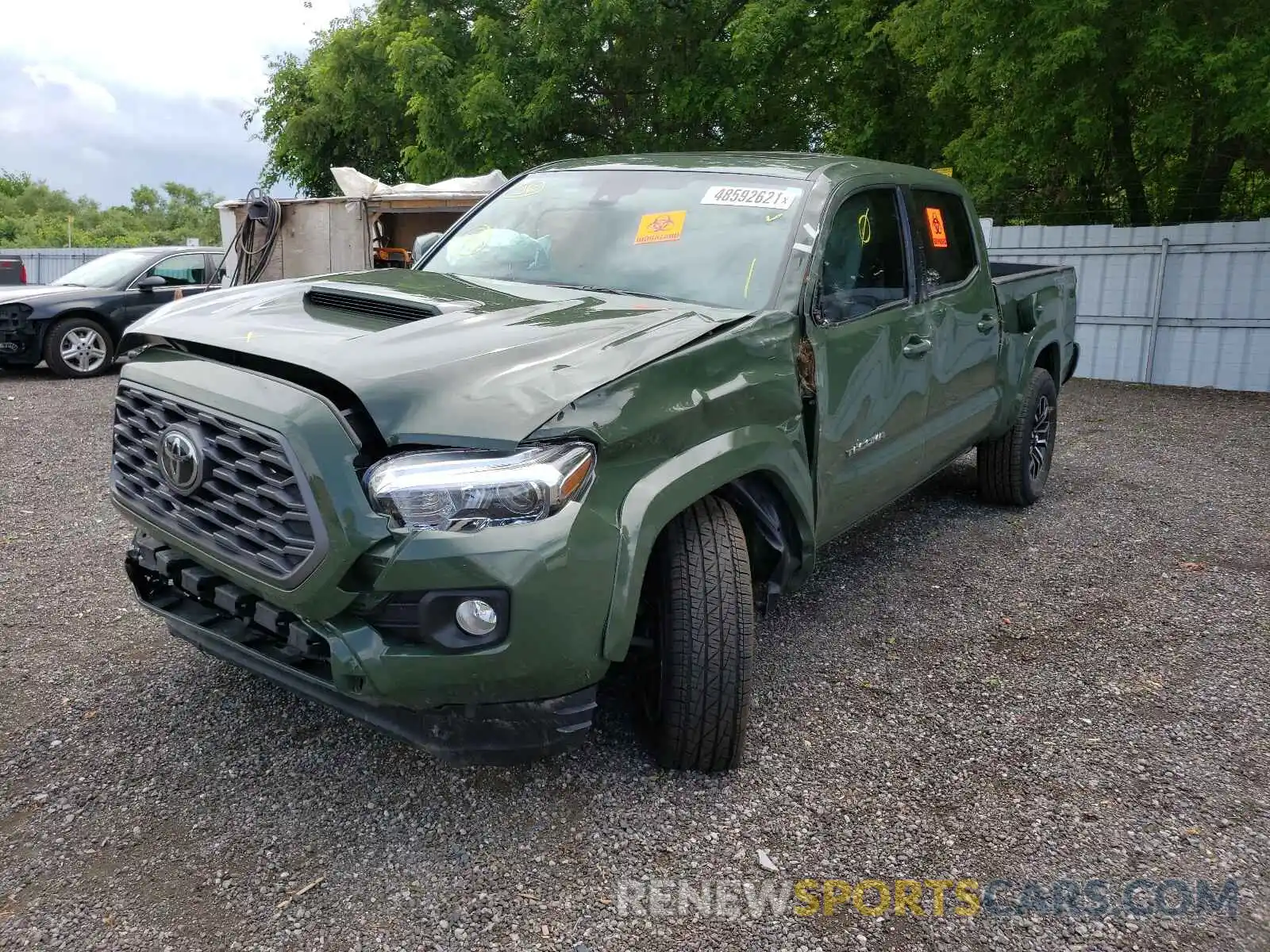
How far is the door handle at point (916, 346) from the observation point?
13.1 feet

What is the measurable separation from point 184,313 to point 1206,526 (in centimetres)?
552

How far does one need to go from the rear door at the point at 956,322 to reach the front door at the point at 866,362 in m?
0.16

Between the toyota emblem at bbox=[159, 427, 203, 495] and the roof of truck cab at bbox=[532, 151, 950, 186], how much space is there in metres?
2.18

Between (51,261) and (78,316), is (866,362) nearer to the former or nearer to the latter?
(78,316)

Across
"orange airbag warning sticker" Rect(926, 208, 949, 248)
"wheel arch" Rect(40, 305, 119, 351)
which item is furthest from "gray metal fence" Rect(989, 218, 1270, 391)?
"wheel arch" Rect(40, 305, 119, 351)

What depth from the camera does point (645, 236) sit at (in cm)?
367

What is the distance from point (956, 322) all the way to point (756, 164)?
4.17ft

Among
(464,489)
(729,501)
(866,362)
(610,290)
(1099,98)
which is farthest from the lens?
(1099,98)

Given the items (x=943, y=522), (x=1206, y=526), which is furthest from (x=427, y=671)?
(x=1206, y=526)

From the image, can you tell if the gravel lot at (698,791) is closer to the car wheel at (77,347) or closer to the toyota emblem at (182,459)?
the toyota emblem at (182,459)

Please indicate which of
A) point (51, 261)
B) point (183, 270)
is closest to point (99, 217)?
point (51, 261)

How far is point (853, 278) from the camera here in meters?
3.76

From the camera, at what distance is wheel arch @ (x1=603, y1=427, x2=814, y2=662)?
2.50 meters

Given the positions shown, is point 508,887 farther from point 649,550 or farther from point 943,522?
point 943,522
